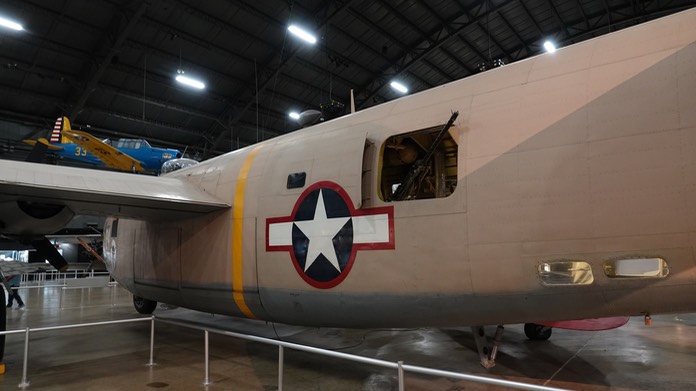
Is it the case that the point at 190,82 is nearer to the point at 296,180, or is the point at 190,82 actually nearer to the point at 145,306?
the point at 145,306

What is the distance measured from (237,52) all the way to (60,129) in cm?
1088

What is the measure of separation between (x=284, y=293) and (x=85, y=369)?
3914 mm

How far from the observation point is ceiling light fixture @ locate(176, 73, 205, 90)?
22.4 m

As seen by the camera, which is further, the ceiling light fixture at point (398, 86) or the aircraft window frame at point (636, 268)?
the ceiling light fixture at point (398, 86)

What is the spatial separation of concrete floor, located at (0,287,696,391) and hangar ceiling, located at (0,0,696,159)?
12.5m

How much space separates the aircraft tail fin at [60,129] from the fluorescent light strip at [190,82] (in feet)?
22.6

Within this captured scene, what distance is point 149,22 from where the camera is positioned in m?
20.3

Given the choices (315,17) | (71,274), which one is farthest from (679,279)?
(71,274)

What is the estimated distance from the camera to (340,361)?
730 centimetres

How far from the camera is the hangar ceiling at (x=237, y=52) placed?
2028 centimetres

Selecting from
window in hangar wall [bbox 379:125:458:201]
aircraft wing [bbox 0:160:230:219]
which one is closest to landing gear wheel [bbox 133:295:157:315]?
aircraft wing [bbox 0:160:230:219]

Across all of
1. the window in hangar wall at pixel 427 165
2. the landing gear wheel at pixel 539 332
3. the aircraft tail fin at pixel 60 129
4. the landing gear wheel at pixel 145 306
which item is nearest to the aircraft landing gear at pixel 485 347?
the window in hangar wall at pixel 427 165

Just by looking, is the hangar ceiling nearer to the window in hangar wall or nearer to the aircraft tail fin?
the aircraft tail fin

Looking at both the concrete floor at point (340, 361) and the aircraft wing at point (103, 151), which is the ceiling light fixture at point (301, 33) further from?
the concrete floor at point (340, 361)
